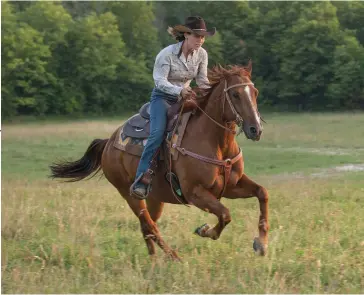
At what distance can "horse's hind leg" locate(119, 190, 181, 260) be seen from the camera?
7.62 metres

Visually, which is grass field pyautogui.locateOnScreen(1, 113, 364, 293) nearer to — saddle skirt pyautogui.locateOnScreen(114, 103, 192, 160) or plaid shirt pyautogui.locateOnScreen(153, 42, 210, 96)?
saddle skirt pyautogui.locateOnScreen(114, 103, 192, 160)

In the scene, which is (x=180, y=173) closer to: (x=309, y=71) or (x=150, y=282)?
(x=150, y=282)

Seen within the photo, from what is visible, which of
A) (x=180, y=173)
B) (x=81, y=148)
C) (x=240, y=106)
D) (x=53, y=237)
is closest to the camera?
(x=240, y=106)

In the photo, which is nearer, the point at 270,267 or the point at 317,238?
the point at 270,267

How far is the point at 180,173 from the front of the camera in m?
7.45

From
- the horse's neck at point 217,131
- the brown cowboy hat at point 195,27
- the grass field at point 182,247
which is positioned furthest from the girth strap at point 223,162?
the brown cowboy hat at point 195,27

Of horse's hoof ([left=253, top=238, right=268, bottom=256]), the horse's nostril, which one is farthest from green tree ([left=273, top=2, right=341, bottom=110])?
the horse's nostril

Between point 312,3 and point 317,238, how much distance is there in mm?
65833

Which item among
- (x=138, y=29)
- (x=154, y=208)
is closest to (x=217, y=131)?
(x=154, y=208)

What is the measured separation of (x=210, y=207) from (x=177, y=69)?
173 cm

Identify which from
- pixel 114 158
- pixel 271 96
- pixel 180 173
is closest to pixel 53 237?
pixel 114 158

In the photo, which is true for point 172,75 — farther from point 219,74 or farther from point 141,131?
point 141,131

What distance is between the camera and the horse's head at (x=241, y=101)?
658 cm

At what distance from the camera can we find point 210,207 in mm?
7059
